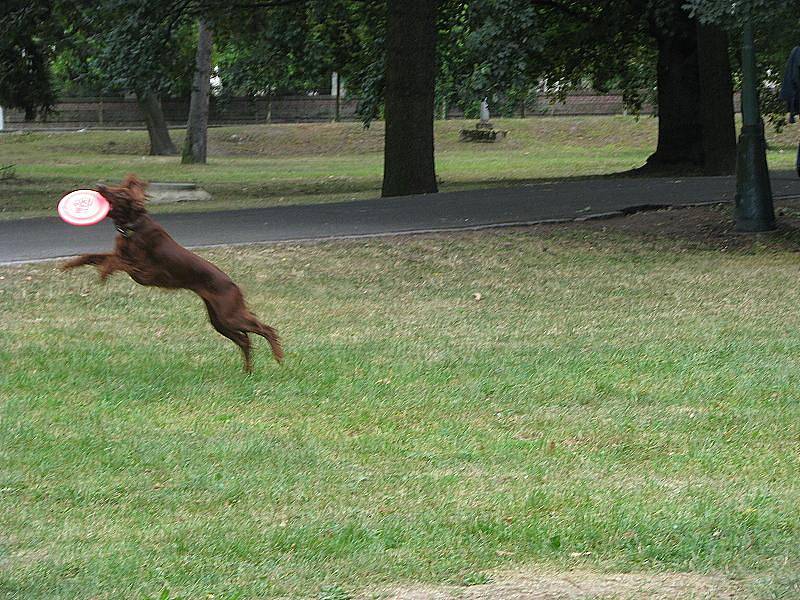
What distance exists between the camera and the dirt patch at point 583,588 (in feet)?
15.0

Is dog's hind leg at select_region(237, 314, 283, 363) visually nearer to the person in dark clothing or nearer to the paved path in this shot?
the paved path

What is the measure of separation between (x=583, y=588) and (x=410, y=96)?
16490mm

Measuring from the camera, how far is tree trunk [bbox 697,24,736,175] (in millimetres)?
22812

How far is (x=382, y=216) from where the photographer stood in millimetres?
15992

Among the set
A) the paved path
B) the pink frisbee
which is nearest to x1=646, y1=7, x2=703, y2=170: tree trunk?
the paved path

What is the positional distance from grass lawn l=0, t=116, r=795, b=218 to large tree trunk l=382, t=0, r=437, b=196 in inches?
37.6

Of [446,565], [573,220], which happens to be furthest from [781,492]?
[573,220]

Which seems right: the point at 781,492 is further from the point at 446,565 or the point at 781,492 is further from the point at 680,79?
the point at 680,79

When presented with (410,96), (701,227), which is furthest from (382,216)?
(410,96)

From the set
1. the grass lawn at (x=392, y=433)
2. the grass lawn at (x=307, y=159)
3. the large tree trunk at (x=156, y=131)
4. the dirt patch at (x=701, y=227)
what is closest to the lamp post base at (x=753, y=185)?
the dirt patch at (x=701, y=227)

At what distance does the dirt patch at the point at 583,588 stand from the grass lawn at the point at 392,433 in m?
0.09

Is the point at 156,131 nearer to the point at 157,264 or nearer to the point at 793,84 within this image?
the point at 793,84

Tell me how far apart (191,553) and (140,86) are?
18.7 m

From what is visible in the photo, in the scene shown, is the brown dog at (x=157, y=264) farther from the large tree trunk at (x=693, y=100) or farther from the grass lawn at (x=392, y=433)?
the large tree trunk at (x=693, y=100)
